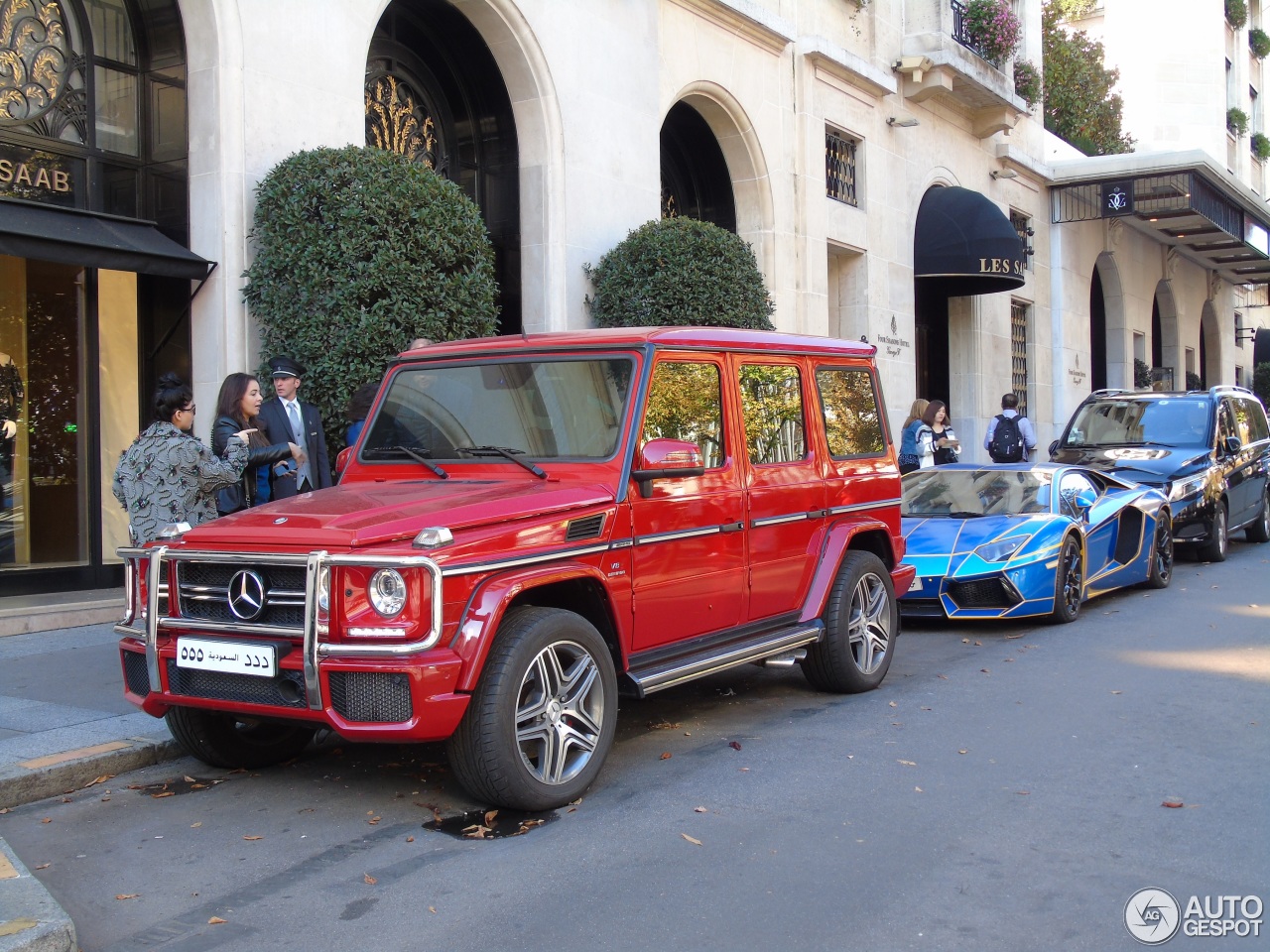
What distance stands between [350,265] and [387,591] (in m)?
5.29

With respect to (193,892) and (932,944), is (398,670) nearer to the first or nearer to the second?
(193,892)

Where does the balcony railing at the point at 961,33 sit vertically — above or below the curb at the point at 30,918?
above

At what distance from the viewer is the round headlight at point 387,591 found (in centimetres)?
457

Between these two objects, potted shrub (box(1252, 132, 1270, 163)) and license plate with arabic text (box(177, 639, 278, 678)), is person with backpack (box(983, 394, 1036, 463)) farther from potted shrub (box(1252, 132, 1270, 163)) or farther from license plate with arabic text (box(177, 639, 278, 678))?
potted shrub (box(1252, 132, 1270, 163))

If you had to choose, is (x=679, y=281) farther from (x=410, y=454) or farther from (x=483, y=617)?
(x=483, y=617)

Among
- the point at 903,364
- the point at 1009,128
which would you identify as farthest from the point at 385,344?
the point at 1009,128

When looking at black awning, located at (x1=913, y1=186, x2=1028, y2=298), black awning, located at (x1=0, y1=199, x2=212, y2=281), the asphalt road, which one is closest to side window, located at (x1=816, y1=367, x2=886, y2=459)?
the asphalt road

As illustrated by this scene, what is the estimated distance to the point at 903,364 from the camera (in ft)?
67.7

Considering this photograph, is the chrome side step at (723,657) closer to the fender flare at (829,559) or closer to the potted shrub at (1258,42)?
the fender flare at (829,559)

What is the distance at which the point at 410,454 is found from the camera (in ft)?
19.9

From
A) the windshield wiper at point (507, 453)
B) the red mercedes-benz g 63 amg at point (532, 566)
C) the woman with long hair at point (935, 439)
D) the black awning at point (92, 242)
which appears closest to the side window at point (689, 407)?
the red mercedes-benz g 63 amg at point (532, 566)

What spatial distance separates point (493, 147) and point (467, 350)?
27.0ft

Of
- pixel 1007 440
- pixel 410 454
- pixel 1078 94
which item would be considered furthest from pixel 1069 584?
pixel 1078 94

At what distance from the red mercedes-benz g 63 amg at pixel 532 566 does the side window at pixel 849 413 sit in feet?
0.10
